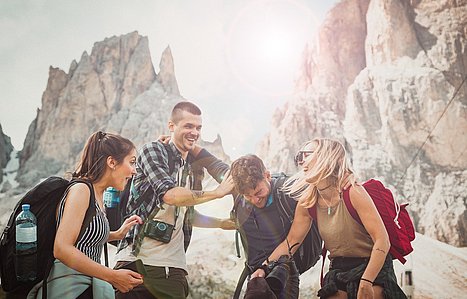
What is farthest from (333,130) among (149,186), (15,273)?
(15,273)

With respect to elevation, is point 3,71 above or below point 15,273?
above

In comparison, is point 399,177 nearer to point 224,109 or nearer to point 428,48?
point 428,48

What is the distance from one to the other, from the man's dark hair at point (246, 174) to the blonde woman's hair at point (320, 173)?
253 mm

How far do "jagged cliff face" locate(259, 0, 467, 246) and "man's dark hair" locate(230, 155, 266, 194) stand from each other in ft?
2.36

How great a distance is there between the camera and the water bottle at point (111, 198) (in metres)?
3.73

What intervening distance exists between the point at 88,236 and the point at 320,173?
1857 mm

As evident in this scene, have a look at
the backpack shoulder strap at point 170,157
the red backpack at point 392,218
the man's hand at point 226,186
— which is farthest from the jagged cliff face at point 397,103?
the backpack shoulder strap at point 170,157

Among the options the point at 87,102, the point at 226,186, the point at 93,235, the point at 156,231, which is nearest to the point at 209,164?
the point at 226,186

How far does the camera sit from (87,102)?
244 inches

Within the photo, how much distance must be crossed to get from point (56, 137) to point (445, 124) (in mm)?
4961

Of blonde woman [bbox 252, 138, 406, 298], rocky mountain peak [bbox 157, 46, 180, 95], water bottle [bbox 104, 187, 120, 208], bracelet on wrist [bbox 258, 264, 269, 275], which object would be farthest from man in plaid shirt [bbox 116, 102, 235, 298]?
rocky mountain peak [bbox 157, 46, 180, 95]

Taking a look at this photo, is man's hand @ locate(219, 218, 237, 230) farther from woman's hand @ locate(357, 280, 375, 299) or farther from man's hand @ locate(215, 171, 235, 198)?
woman's hand @ locate(357, 280, 375, 299)

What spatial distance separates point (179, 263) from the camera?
12.3 ft

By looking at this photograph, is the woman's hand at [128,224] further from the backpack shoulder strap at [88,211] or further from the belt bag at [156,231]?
the backpack shoulder strap at [88,211]
